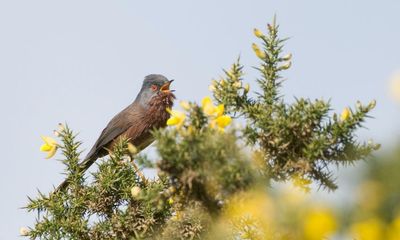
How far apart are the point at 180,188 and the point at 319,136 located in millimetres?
738

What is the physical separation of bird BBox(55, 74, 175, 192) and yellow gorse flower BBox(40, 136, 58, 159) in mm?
3709

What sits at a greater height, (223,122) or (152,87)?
(152,87)

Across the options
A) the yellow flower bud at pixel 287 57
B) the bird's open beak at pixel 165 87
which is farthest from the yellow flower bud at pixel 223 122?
the bird's open beak at pixel 165 87

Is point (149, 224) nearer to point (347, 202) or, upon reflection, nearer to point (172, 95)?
point (347, 202)

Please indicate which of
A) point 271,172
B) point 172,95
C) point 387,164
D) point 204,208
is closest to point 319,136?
point 271,172

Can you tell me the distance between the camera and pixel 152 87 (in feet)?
26.0

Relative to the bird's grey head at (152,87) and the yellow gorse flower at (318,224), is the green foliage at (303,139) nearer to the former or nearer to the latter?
the yellow gorse flower at (318,224)

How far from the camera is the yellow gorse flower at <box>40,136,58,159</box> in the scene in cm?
386

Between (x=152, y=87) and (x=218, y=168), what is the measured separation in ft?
20.4

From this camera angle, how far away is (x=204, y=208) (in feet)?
6.55

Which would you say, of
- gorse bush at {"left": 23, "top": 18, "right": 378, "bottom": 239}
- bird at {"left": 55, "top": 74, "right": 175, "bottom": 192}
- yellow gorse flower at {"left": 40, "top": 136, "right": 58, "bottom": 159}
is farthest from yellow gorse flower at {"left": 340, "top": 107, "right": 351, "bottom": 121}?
bird at {"left": 55, "top": 74, "right": 175, "bottom": 192}

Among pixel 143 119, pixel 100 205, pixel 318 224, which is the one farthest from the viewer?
pixel 143 119

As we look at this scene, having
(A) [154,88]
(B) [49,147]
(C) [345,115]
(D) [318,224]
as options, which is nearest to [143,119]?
(A) [154,88]

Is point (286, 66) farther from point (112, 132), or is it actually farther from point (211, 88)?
point (112, 132)
